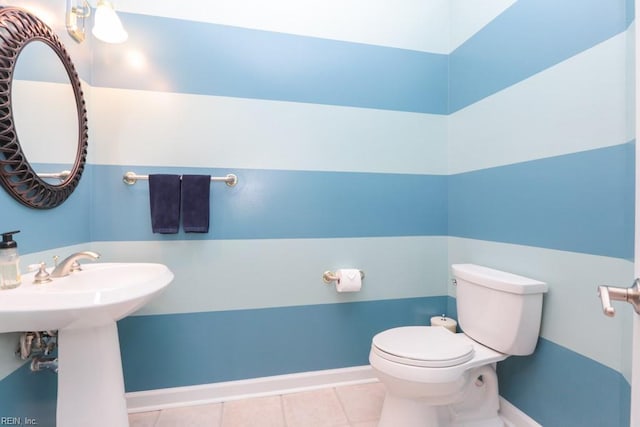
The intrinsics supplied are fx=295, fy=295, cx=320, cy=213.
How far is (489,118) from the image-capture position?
1526 millimetres

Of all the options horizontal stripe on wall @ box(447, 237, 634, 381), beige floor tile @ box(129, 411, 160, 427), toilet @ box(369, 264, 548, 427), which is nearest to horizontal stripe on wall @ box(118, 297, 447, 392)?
beige floor tile @ box(129, 411, 160, 427)

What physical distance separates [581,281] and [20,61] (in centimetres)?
218

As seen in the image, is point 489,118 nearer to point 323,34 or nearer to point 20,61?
point 323,34

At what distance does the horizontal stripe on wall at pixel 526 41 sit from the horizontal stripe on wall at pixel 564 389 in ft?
3.87

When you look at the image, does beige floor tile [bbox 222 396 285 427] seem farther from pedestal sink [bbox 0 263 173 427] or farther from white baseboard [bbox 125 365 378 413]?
pedestal sink [bbox 0 263 173 427]

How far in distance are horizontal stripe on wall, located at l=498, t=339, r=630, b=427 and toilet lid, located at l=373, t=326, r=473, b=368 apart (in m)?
0.32

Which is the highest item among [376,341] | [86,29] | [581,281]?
[86,29]

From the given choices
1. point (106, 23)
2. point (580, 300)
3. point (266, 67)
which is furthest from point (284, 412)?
point (106, 23)

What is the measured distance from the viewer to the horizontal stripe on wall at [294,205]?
4.87 ft

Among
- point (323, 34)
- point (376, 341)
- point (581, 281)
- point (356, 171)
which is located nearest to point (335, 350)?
point (376, 341)

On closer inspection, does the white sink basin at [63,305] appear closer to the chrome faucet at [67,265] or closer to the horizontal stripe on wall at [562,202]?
the chrome faucet at [67,265]

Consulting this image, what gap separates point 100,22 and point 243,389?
1.87 metres

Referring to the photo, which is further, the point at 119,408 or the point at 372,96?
the point at 372,96

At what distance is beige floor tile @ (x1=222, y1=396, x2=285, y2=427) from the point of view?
1413mm
